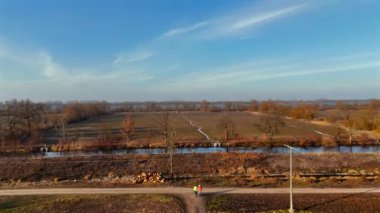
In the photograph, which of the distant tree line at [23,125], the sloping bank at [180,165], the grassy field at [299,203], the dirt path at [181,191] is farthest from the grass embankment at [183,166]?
the distant tree line at [23,125]

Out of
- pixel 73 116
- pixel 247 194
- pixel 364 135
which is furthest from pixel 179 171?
pixel 73 116

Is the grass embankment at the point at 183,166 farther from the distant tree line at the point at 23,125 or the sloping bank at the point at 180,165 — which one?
the distant tree line at the point at 23,125

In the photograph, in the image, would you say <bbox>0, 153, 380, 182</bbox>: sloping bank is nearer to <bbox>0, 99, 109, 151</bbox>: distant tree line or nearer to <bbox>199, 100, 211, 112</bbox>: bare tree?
<bbox>0, 99, 109, 151</bbox>: distant tree line

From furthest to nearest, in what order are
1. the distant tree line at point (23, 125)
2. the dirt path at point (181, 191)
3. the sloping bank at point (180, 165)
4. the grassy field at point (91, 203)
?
the distant tree line at point (23, 125)
the sloping bank at point (180, 165)
the dirt path at point (181, 191)
the grassy field at point (91, 203)

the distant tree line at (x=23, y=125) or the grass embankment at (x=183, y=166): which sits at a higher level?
the distant tree line at (x=23, y=125)

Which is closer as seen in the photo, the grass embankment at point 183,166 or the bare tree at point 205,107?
the grass embankment at point 183,166

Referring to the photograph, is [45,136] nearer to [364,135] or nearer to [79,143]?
[79,143]
